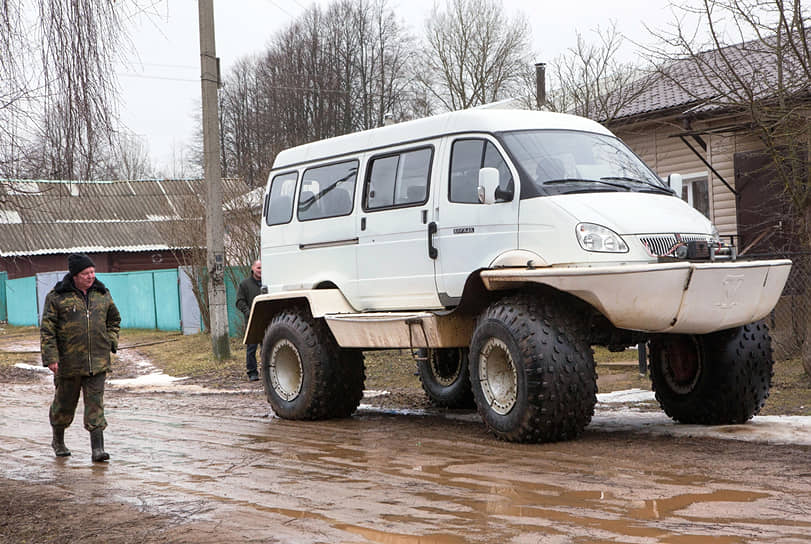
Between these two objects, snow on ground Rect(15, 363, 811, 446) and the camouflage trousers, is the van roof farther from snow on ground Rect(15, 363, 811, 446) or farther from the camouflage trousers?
the camouflage trousers

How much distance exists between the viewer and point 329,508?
6.41 metres

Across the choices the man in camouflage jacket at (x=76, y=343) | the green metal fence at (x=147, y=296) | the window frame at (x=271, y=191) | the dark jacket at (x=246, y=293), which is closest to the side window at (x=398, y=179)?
the window frame at (x=271, y=191)

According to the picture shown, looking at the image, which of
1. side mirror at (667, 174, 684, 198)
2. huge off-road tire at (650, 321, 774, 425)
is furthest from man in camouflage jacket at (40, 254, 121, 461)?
side mirror at (667, 174, 684, 198)

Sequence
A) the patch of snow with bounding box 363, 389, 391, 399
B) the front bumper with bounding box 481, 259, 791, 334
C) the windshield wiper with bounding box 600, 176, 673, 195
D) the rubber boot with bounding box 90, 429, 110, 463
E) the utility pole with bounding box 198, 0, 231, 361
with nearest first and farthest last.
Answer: the front bumper with bounding box 481, 259, 791, 334 → the rubber boot with bounding box 90, 429, 110, 463 → the windshield wiper with bounding box 600, 176, 673, 195 → the patch of snow with bounding box 363, 389, 391, 399 → the utility pole with bounding box 198, 0, 231, 361

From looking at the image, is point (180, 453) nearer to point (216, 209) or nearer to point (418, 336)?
point (418, 336)

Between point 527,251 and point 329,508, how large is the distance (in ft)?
10.3

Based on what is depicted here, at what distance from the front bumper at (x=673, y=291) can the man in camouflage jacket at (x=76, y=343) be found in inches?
146

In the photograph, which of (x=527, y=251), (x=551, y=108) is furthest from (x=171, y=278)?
(x=527, y=251)

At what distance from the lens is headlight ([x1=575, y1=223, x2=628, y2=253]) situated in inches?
326

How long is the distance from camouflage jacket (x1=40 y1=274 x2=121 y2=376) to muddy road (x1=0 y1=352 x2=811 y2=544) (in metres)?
0.85

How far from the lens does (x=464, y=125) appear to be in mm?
9617

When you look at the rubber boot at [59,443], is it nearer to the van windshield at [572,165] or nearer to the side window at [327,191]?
the side window at [327,191]

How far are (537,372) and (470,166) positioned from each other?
2.11m

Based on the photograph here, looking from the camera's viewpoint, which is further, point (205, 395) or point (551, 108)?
point (551, 108)
